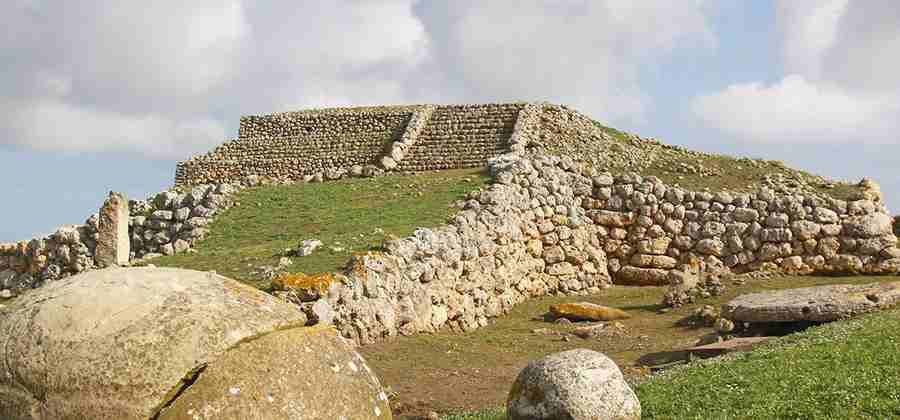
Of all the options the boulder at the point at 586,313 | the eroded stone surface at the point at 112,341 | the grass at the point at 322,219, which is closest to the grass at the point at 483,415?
the eroded stone surface at the point at 112,341

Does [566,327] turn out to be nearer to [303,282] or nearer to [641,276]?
[303,282]

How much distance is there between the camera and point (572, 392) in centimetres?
996

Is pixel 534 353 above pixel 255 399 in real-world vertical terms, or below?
below

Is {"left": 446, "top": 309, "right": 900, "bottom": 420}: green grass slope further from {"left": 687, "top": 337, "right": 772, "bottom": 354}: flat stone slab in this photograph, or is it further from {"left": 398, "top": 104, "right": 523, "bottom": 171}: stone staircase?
{"left": 398, "top": 104, "right": 523, "bottom": 171}: stone staircase

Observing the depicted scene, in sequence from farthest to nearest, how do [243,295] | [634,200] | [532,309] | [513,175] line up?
1. [634,200]
2. [513,175]
3. [532,309]
4. [243,295]

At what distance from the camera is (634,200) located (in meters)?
29.4

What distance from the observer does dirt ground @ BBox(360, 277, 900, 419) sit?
46.8 ft

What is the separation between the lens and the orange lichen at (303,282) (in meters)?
15.5

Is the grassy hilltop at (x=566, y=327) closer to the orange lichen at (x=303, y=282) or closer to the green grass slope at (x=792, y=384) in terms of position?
the green grass slope at (x=792, y=384)

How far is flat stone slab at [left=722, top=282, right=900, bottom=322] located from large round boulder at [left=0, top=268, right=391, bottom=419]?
12.9 metres

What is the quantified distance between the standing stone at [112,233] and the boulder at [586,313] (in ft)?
33.5

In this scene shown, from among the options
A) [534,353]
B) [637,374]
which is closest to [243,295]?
[637,374]

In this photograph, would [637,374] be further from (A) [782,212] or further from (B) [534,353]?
(A) [782,212]

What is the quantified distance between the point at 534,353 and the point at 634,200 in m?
11.9
